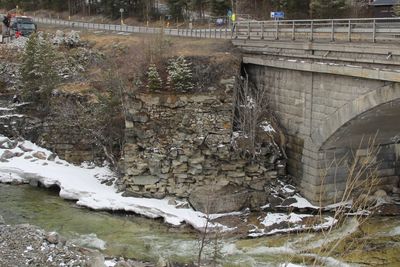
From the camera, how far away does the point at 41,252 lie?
16.5m

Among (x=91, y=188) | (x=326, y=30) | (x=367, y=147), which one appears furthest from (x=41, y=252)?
(x=367, y=147)

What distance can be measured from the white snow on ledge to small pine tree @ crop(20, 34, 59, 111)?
3.25m

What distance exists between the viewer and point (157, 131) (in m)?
25.7

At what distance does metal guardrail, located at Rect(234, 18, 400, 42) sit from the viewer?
63.6 feet

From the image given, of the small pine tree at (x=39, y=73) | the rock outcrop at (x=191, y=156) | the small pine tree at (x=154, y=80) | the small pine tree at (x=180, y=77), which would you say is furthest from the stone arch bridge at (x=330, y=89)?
the small pine tree at (x=39, y=73)

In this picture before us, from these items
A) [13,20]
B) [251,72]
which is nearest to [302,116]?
[251,72]

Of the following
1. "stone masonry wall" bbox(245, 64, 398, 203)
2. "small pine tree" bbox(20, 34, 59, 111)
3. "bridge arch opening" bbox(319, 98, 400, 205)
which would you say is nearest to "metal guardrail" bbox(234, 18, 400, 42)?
"stone masonry wall" bbox(245, 64, 398, 203)

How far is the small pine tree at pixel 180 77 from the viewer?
84.9 ft

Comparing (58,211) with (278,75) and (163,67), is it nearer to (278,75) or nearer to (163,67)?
(163,67)

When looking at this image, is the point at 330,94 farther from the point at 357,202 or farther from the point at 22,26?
the point at 22,26

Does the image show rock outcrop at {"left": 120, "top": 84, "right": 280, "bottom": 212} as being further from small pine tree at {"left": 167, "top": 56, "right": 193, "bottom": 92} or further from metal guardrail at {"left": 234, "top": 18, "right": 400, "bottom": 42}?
metal guardrail at {"left": 234, "top": 18, "right": 400, "bottom": 42}

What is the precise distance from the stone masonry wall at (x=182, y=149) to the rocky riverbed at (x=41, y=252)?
6.84m

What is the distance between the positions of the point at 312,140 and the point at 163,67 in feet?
28.8

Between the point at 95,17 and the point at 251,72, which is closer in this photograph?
the point at 251,72
